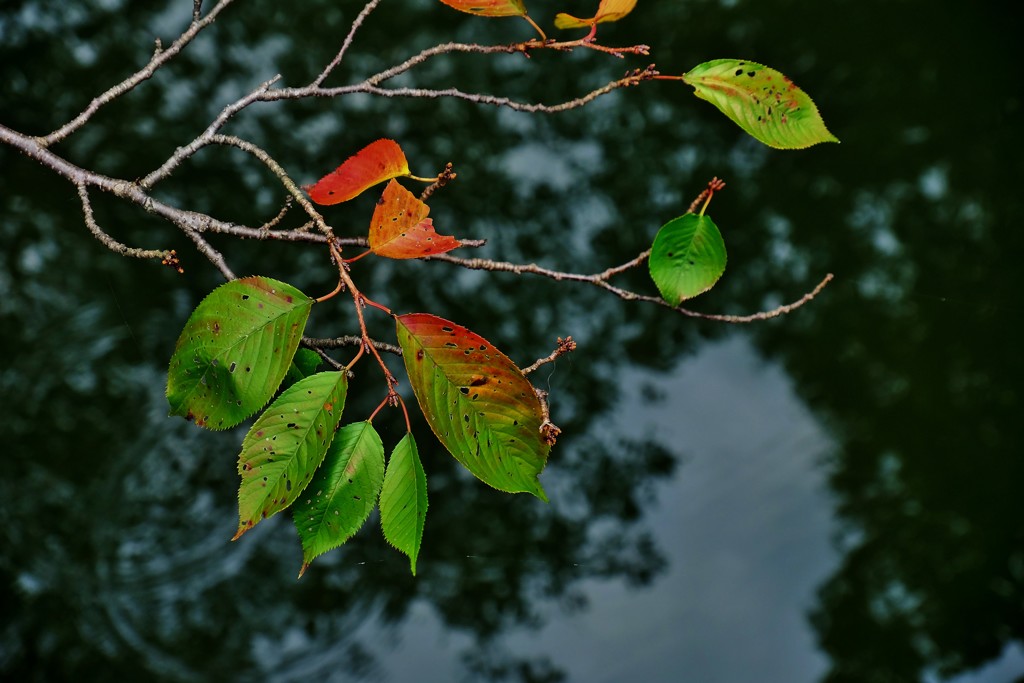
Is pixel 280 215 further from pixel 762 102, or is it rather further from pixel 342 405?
pixel 762 102

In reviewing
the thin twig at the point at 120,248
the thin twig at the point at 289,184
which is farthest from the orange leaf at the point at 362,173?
the thin twig at the point at 120,248

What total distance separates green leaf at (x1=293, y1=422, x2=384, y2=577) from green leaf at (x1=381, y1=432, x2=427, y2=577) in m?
0.01

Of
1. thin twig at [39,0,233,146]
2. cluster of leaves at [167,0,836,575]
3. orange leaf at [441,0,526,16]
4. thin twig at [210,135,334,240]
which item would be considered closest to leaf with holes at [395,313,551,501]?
cluster of leaves at [167,0,836,575]

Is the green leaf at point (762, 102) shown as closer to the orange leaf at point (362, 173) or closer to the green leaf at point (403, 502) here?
the orange leaf at point (362, 173)

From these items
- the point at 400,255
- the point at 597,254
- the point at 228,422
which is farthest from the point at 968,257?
the point at 228,422

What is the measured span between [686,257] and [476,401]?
24 centimetres

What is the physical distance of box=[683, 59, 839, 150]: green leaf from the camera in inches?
24.6

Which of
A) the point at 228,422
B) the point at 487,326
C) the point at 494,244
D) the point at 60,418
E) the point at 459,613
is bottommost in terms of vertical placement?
the point at 228,422

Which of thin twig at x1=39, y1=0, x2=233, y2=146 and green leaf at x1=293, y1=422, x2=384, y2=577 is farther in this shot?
thin twig at x1=39, y1=0, x2=233, y2=146

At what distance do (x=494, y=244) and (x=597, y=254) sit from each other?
0.21 metres

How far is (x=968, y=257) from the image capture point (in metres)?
1.58

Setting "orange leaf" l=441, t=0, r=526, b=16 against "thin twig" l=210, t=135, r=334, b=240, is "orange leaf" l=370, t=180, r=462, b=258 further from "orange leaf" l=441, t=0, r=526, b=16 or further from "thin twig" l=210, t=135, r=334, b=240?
"orange leaf" l=441, t=0, r=526, b=16

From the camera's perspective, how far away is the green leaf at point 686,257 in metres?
0.65

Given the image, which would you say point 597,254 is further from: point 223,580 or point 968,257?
point 223,580
